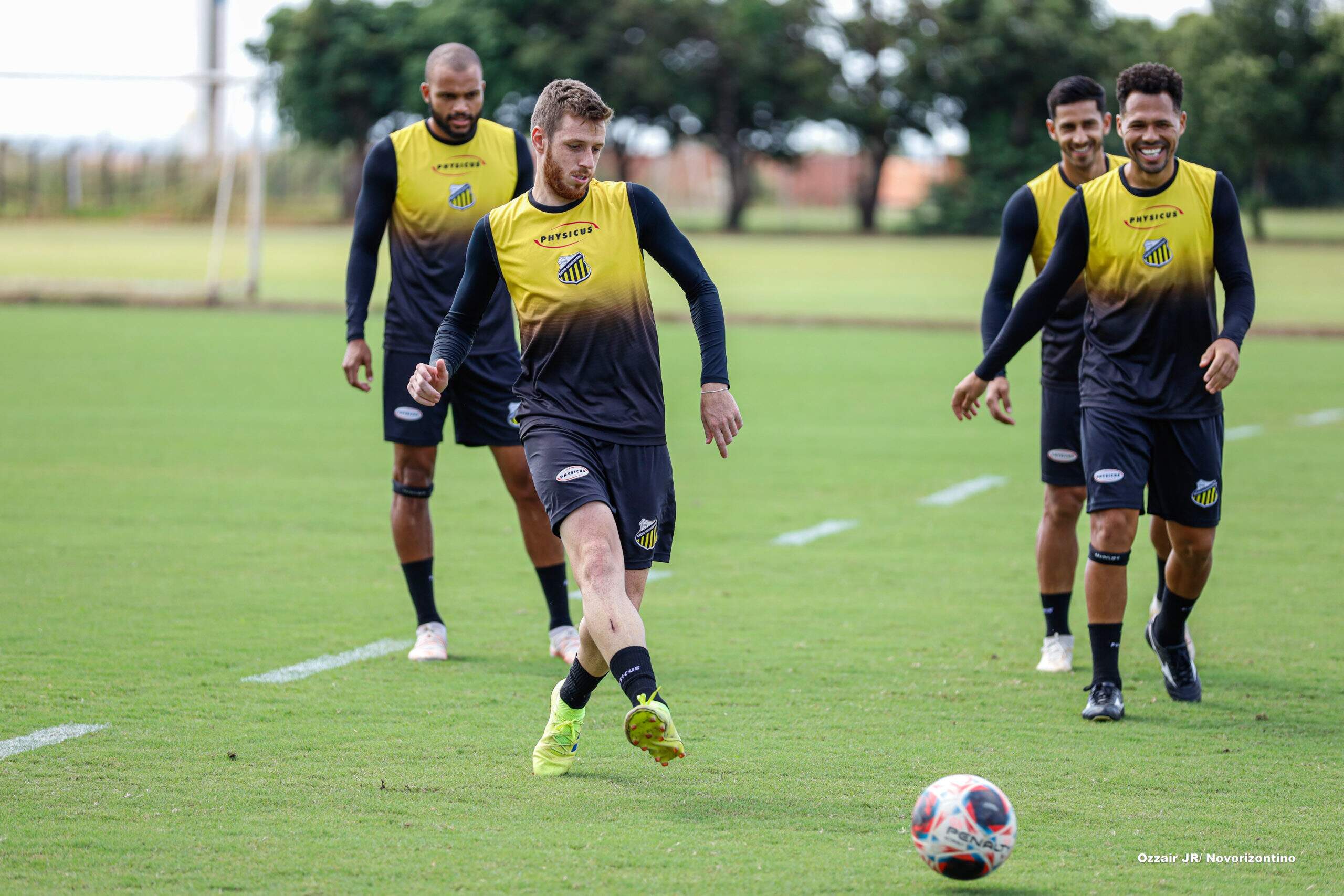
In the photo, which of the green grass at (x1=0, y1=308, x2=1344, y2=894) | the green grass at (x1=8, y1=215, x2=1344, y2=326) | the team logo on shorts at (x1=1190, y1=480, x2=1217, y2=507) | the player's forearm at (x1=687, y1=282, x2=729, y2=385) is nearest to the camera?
the green grass at (x1=0, y1=308, x2=1344, y2=894)

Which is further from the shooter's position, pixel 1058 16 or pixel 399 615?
pixel 1058 16

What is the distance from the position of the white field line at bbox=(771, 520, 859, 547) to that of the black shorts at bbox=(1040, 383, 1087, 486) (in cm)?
278

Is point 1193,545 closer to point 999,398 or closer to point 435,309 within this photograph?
point 999,398

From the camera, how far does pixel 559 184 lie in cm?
526

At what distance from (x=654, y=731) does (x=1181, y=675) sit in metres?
2.67

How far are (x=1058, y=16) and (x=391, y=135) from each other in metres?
63.8

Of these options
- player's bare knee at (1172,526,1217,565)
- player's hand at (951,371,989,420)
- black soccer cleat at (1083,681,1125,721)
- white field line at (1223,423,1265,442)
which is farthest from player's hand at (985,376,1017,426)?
white field line at (1223,423,1265,442)

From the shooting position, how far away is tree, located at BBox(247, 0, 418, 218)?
217ft

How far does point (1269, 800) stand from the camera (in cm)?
500

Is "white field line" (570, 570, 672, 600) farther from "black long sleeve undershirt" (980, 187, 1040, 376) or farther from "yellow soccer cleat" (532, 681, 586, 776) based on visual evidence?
"yellow soccer cleat" (532, 681, 586, 776)

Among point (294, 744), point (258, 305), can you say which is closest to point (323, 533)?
point (294, 744)

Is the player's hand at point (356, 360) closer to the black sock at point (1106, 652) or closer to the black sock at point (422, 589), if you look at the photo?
the black sock at point (422, 589)

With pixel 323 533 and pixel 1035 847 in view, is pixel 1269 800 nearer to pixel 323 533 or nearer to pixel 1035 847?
pixel 1035 847

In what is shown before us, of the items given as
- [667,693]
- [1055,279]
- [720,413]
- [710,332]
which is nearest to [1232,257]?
[1055,279]
